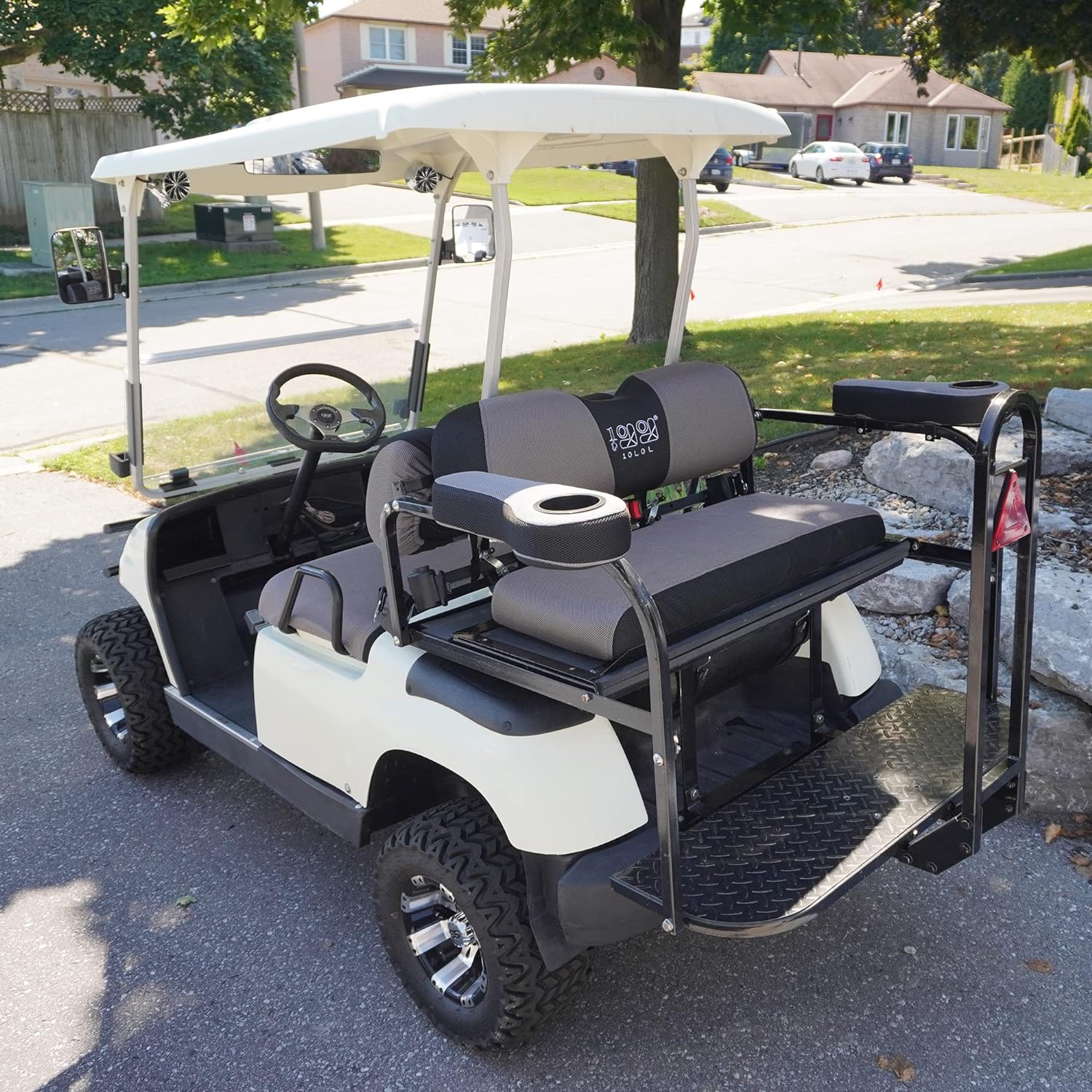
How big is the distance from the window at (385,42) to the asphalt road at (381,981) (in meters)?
48.4

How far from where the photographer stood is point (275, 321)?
434 centimetres

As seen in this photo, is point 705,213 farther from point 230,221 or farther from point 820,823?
point 820,823

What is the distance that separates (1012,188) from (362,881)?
33.3 m

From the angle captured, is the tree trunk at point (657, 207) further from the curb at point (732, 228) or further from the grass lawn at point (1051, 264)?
the curb at point (732, 228)

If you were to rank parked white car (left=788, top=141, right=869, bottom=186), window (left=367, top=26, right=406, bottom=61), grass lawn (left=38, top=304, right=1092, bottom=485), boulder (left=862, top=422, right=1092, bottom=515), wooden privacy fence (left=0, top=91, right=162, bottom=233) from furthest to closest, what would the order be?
window (left=367, top=26, right=406, bottom=61), parked white car (left=788, top=141, right=869, bottom=186), wooden privacy fence (left=0, top=91, right=162, bottom=233), grass lawn (left=38, top=304, right=1092, bottom=485), boulder (left=862, top=422, right=1092, bottom=515)

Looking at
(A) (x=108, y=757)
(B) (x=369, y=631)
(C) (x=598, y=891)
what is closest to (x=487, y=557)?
(B) (x=369, y=631)

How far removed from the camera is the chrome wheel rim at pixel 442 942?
2676 mm

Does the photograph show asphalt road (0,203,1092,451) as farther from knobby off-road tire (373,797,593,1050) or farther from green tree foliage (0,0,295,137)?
green tree foliage (0,0,295,137)

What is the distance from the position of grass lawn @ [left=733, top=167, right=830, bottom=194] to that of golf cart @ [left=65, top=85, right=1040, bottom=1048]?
2998 cm

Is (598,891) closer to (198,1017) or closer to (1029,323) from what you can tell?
(198,1017)

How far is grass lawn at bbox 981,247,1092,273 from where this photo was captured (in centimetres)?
1465

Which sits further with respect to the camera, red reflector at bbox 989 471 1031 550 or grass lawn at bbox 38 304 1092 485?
grass lawn at bbox 38 304 1092 485

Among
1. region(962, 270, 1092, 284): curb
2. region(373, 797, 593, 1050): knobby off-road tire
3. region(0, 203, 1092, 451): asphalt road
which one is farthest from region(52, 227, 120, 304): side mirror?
region(962, 270, 1092, 284): curb

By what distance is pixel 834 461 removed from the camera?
5.58 metres
